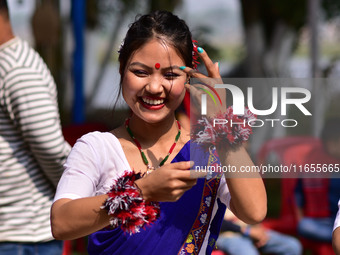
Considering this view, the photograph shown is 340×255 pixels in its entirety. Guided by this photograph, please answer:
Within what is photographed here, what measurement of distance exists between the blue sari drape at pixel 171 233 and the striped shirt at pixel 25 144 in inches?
24.7

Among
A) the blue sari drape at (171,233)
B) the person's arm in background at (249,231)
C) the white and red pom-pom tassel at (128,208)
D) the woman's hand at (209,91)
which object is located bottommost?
the person's arm in background at (249,231)

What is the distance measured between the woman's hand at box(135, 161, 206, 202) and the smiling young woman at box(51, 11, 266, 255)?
22 mm

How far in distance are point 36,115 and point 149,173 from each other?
0.90 meters

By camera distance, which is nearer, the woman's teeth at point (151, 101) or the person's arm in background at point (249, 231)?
the woman's teeth at point (151, 101)

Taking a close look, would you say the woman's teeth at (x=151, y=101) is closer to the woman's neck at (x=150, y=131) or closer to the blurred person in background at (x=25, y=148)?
the woman's neck at (x=150, y=131)

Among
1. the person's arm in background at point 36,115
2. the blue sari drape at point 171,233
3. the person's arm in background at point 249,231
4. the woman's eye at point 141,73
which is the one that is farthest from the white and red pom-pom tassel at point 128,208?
the person's arm in background at point 249,231

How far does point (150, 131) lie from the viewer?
2.24 meters

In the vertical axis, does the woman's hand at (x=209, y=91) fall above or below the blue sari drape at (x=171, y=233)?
above

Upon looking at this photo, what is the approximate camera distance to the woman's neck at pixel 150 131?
7.33 ft

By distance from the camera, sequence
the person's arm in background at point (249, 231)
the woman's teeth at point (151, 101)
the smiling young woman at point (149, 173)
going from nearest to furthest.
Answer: the smiling young woman at point (149, 173)
the woman's teeth at point (151, 101)
the person's arm in background at point (249, 231)

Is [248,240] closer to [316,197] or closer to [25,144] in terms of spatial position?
[316,197]

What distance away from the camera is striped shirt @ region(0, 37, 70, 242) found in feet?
8.66

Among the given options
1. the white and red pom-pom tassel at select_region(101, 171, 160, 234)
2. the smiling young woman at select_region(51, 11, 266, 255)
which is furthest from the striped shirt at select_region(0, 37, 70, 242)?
the white and red pom-pom tassel at select_region(101, 171, 160, 234)

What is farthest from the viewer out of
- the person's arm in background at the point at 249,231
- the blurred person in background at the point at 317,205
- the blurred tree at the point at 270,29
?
the blurred tree at the point at 270,29
